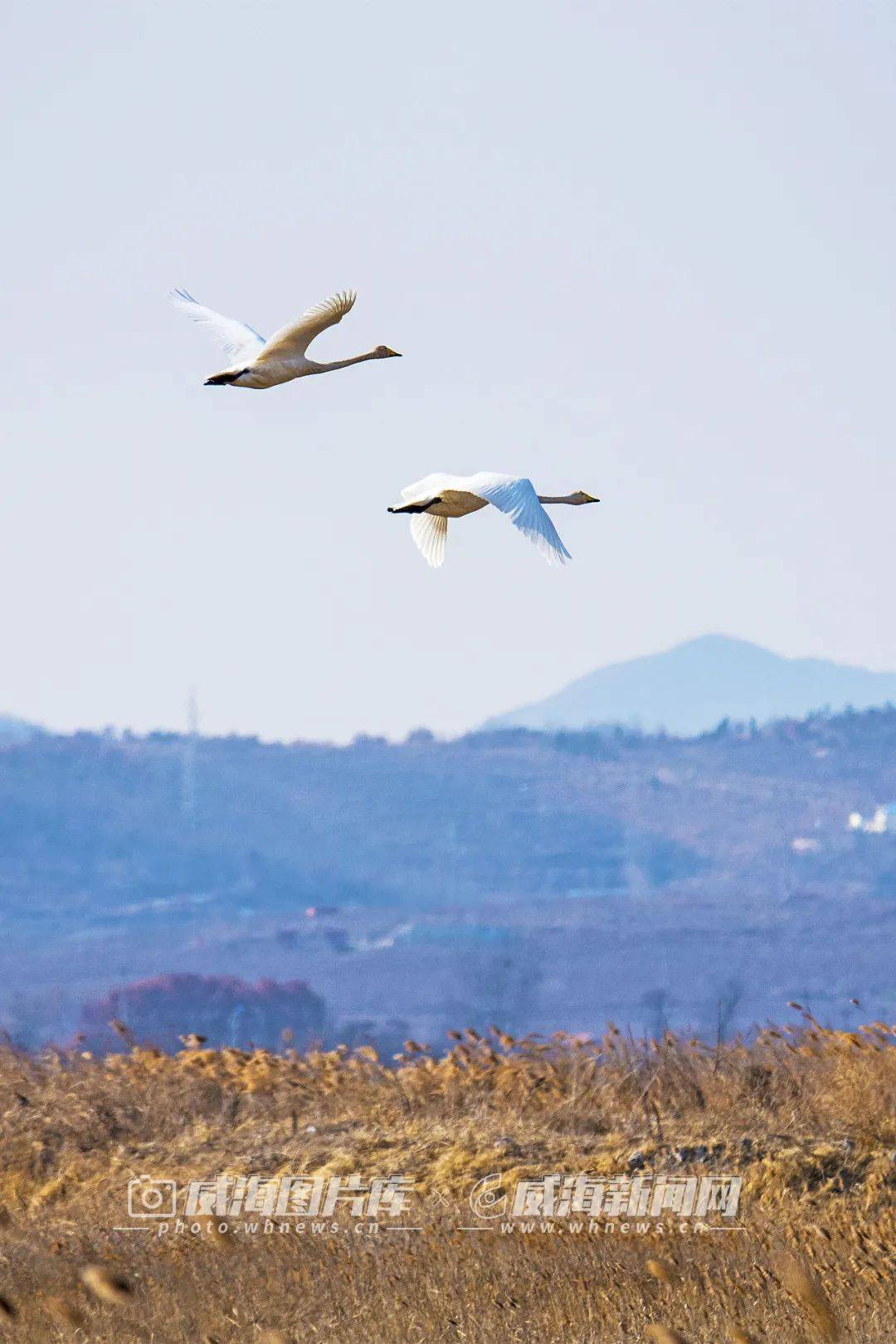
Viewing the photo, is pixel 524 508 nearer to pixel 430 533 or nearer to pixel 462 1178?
pixel 430 533

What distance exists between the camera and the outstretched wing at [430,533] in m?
12.3

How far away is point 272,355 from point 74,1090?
7.66 meters

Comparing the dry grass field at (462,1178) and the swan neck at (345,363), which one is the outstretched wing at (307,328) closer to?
the swan neck at (345,363)

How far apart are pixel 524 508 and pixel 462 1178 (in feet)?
17.9

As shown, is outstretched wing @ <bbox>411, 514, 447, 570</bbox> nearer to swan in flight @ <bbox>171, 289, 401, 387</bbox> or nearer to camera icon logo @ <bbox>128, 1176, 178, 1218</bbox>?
swan in flight @ <bbox>171, 289, 401, 387</bbox>

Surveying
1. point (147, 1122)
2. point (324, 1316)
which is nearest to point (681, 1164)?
point (324, 1316)

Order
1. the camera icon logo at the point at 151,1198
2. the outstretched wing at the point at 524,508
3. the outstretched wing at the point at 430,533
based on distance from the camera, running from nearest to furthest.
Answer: the outstretched wing at the point at 524,508, the outstretched wing at the point at 430,533, the camera icon logo at the point at 151,1198

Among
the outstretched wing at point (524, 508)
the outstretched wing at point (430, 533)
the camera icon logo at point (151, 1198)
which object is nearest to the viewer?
the outstretched wing at point (524, 508)

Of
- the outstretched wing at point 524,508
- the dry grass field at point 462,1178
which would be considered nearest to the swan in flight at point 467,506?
the outstretched wing at point 524,508

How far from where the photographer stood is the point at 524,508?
36.0 ft

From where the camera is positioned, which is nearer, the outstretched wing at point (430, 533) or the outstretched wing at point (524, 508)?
the outstretched wing at point (524, 508)

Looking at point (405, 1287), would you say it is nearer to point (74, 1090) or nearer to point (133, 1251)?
point (133, 1251)

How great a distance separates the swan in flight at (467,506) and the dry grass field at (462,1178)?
3.65 meters

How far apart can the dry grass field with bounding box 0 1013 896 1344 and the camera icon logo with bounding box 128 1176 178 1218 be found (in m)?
0.11
